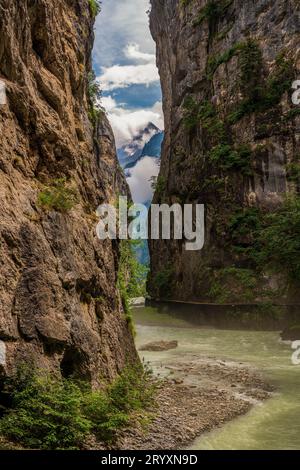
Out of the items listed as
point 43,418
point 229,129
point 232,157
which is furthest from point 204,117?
point 43,418

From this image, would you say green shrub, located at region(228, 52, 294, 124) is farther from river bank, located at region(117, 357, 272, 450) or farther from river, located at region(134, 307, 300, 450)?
river bank, located at region(117, 357, 272, 450)

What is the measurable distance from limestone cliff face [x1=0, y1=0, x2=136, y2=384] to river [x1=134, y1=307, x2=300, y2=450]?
11.7 ft

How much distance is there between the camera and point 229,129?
41250mm

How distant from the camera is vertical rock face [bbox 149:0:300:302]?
122ft

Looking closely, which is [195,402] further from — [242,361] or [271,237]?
[271,237]

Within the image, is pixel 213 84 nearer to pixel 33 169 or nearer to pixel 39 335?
pixel 33 169

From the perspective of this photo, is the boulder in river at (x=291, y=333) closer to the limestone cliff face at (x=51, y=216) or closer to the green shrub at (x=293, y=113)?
the limestone cliff face at (x=51, y=216)

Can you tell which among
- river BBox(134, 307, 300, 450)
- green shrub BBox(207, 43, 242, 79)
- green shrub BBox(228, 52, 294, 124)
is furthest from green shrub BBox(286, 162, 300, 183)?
green shrub BBox(207, 43, 242, 79)

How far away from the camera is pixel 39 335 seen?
10.4m

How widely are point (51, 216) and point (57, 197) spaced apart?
0.70 meters

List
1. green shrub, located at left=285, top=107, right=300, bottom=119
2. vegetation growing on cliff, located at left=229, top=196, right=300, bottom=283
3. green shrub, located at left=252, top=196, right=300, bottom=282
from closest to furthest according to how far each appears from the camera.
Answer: green shrub, located at left=252, top=196, right=300, bottom=282, vegetation growing on cliff, located at left=229, top=196, right=300, bottom=283, green shrub, located at left=285, top=107, right=300, bottom=119

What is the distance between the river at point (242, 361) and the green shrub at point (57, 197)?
6.53 meters

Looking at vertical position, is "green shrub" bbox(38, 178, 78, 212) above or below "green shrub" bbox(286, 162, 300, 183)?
below

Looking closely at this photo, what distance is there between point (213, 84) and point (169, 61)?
1321 cm
